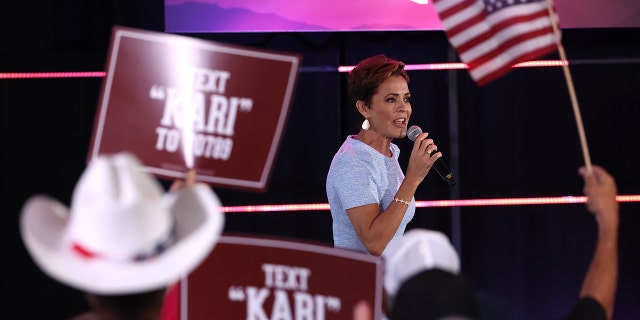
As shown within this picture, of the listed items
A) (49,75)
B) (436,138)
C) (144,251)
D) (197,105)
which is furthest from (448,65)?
(144,251)

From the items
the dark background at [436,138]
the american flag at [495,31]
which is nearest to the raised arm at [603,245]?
the american flag at [495,31]

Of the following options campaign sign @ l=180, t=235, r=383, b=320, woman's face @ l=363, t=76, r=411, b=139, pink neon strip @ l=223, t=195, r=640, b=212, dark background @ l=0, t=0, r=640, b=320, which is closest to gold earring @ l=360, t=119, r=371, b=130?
woman's face @ l=363, t=76, r=411, b=139

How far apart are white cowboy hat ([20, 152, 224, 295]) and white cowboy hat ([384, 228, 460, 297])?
34cm

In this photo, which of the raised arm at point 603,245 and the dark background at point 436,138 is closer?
the raised arm at point 603,245

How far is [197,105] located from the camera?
2.41 m

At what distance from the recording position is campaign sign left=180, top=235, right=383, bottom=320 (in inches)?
92.4

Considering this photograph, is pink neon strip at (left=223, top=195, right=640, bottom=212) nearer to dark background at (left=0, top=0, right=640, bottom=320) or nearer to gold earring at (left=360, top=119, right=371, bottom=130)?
dark background at (left=0, top=0, right=640, bottom=320)

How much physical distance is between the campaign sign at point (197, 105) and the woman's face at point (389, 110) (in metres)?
0.79

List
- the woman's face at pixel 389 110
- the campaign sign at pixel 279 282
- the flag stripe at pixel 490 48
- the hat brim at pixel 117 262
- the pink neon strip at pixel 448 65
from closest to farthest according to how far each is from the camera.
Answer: the hat brim at pixel 117 262 → the campaign sign at pixel 279 282 → the flag stripe at pixel 490 48 → the woman's face at pixel 389 110 → the pink neon strip at pixel 448 65

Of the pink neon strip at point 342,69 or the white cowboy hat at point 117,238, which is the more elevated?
the pink neon strip at point 342,69

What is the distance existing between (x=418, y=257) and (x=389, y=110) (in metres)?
1.46

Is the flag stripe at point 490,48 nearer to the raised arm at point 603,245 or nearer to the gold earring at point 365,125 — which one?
the raised arm at point 603,245

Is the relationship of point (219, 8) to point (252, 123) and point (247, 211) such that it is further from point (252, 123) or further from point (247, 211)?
point (252, 123)

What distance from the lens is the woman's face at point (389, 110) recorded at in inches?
126
